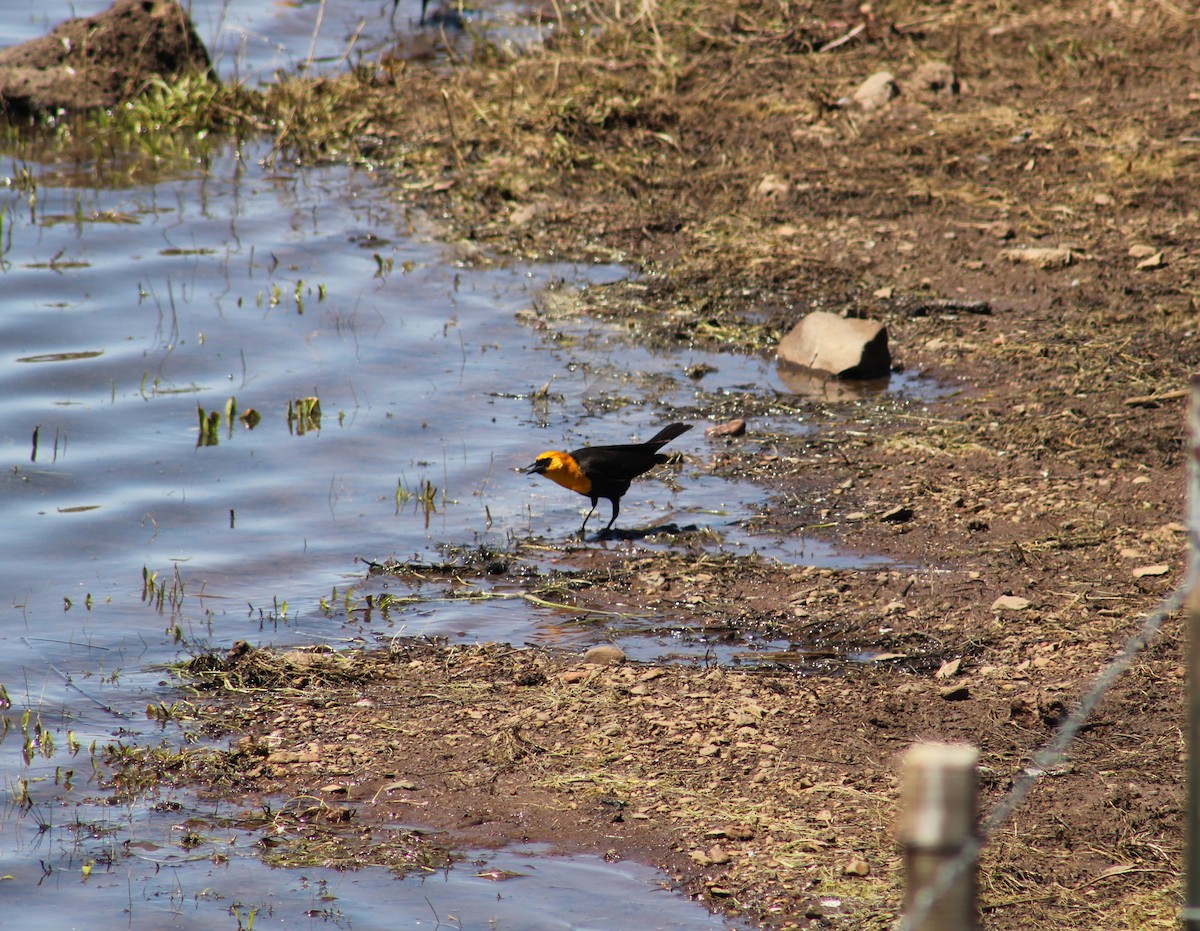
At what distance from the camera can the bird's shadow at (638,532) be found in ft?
23.9

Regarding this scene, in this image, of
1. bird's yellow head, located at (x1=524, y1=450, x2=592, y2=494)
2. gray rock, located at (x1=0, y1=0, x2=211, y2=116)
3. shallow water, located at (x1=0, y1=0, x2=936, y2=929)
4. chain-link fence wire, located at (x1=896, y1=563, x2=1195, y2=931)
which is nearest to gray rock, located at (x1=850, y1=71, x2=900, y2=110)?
shallow water, located at (x1=0, y1=0, x2=936, y2=929)

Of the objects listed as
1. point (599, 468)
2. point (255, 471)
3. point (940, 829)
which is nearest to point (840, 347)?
point (599, 468)

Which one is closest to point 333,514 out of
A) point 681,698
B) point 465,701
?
point 465,701

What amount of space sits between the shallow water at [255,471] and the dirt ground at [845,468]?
283 mm

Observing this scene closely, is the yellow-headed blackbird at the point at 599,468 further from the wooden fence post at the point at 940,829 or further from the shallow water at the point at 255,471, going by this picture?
the wooden fence post at the point at 940,829

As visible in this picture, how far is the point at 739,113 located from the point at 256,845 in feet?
31.3

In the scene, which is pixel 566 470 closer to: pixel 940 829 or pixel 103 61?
pixel 940 829

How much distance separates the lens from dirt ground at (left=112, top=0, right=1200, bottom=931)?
482 cm

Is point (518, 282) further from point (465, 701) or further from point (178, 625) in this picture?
point (465, 701)

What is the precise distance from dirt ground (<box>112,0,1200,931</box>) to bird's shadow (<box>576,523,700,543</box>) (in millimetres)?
127

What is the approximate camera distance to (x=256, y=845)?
477 cm

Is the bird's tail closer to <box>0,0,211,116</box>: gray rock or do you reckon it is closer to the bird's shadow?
the bird's shadow

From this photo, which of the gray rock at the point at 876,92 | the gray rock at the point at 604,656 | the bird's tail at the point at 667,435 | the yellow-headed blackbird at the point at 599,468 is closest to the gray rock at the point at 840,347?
the bird's tail at the point at 667,435

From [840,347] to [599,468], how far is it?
2.37 meters
